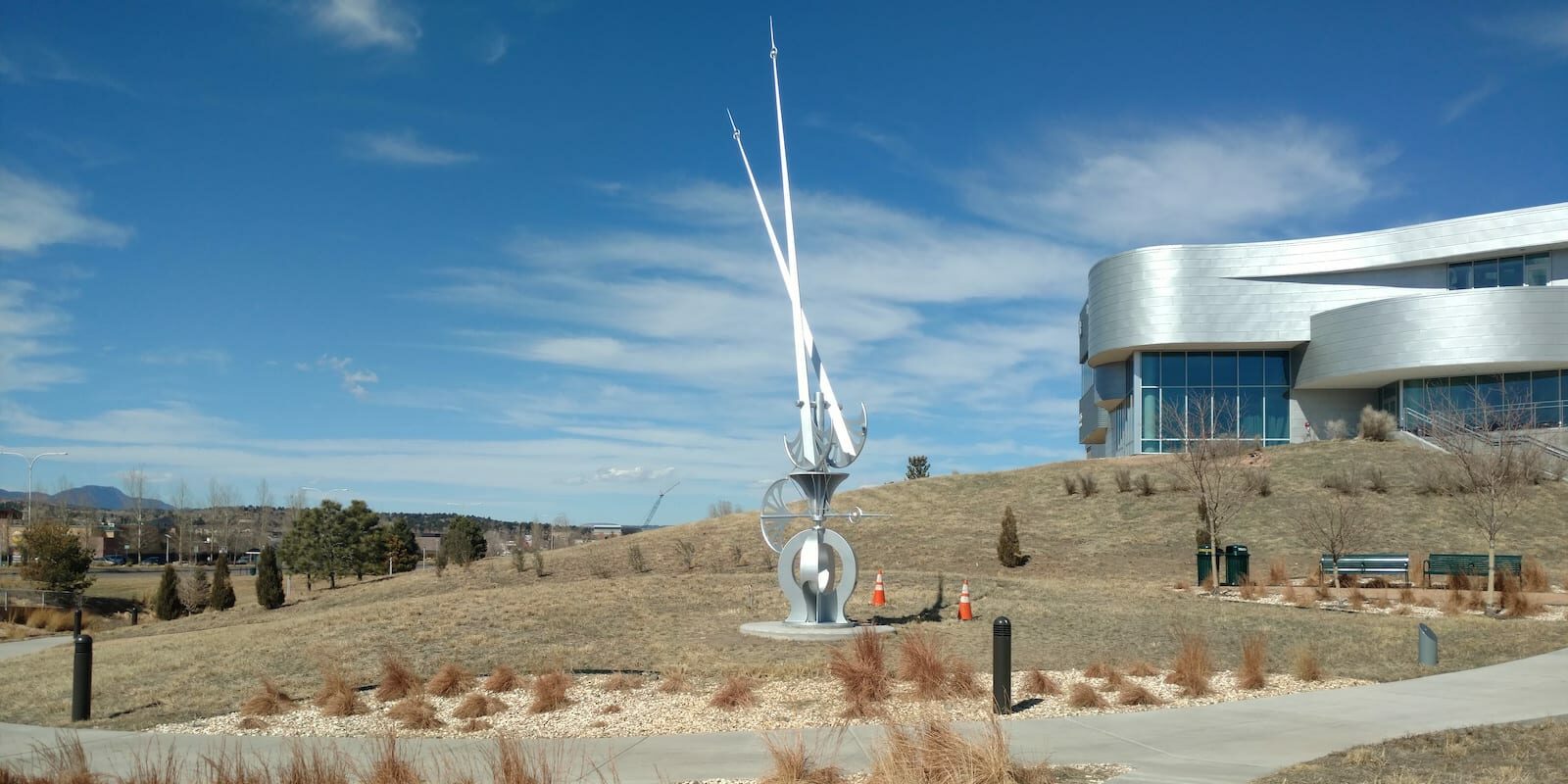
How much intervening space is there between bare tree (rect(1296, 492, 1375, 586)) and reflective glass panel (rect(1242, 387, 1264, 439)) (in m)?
17.2

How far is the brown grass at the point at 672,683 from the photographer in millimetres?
11812

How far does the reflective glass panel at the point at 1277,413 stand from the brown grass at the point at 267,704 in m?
54.9

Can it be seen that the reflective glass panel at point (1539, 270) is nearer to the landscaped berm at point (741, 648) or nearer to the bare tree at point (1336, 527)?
the bare tree at point (1336, 527)

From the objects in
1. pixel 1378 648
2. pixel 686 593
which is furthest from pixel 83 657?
pixel 1378 648

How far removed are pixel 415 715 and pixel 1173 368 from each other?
5432 centimetres

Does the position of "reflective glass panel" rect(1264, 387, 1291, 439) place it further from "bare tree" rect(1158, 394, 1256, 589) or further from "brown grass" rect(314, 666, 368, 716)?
"brown grass" rect(314, 666, 368, 716)

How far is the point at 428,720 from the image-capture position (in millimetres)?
9961

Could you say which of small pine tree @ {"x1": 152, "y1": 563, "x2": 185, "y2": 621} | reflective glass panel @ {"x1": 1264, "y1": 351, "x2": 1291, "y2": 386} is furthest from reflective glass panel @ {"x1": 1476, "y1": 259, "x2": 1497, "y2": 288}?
small pine tree @ {"x1": 152, "y1": 563, "x2": 185, "y2": 621}

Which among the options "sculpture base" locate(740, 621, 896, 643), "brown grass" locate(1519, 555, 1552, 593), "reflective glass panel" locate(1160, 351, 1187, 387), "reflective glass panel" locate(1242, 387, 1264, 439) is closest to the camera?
"sculpture base" locate(740, 621, 896, 643)

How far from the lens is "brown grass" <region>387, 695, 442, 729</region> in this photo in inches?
391

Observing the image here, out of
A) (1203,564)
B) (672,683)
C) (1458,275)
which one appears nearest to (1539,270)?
(1458,275)

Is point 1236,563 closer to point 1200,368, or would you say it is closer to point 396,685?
point 396,685

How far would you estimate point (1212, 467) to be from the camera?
112 feet

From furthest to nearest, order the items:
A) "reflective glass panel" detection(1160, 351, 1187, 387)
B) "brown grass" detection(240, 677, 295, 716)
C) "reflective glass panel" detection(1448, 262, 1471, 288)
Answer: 1. "reflective glass panel" detection(1160, 351, 1187, 387)
2. "reflective glass panel" detection(1448, 262, 1471, 288)
3. "brown grass" detection(240, 677, 295, 716)
